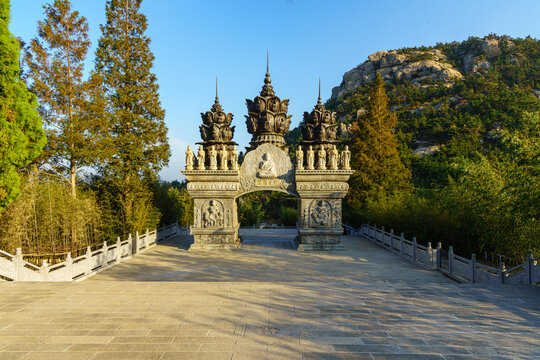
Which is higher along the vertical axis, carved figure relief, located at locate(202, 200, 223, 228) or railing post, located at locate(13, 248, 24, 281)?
carved figure relief, located at locate(202, 200, 223, 228)

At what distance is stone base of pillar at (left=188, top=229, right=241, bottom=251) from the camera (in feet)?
46.0

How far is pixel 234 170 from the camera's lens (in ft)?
46.2

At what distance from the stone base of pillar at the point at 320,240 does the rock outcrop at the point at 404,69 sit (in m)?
58.1

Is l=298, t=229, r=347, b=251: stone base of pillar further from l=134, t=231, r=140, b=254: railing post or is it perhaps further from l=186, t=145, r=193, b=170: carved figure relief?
l=134, t=231, r=140, b=254: railing post

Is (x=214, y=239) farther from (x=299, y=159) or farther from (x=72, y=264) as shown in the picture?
(x=72, y=264)

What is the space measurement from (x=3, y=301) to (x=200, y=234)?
7.98m

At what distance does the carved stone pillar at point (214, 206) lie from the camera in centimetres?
1403

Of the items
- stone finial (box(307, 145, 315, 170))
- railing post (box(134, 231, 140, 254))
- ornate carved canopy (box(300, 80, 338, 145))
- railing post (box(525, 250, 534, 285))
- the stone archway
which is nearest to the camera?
railing post (box(525, 250, 534, 285))

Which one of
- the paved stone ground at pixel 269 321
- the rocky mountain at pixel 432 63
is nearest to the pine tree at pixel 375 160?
the paved stone ground at pixel 269 321

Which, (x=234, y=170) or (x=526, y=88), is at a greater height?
(x=526, y=88)

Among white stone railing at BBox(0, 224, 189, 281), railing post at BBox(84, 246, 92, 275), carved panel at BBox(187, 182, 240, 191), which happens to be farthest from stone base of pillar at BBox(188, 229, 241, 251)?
railing post at BBox(84, 246, 92, 275)

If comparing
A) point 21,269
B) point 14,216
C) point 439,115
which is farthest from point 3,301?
point 439,115

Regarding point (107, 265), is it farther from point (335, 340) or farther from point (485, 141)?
point (485, 141)

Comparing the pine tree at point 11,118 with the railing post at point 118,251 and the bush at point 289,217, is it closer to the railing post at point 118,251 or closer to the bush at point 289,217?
the railing post at point 118,251
